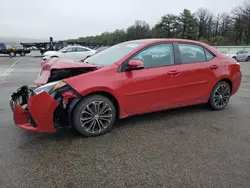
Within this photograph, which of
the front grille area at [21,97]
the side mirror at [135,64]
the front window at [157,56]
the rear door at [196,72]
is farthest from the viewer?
the rear door at [196,72]

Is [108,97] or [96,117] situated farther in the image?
[108,97]

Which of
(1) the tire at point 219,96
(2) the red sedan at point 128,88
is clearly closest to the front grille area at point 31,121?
(2) the red sedan at point 128,88

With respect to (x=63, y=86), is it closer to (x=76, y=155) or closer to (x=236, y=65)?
(x=76, y=155)

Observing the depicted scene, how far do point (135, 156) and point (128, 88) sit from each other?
1127 mm

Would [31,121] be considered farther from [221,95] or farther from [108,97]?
[221,95]

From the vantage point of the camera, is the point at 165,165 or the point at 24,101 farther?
the point at 24,101

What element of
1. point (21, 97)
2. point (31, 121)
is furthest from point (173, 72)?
point (21, 97)

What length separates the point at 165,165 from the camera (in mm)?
2646

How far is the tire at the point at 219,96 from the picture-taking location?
467 cm

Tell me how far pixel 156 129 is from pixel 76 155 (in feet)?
4.77

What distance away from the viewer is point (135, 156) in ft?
9.36

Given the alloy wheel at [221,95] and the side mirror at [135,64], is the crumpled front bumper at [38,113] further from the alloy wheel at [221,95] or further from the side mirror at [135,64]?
the alloy wheel at [221,95]

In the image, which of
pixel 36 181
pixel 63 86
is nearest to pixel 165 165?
pixel 36 181

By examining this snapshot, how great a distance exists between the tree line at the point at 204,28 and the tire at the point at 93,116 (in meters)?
60.5
